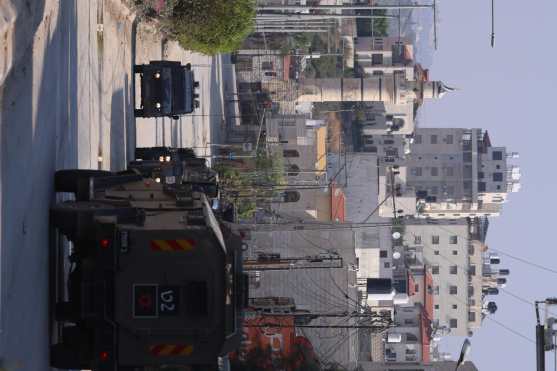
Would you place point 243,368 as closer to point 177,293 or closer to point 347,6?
point 347,6

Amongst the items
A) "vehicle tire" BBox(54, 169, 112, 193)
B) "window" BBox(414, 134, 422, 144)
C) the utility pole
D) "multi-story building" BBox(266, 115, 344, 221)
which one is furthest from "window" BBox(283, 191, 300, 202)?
"window" BBox(414, 134, 422, 144)

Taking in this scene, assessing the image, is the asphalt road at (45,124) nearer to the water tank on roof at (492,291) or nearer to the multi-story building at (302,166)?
the multi-story building at (302,166)

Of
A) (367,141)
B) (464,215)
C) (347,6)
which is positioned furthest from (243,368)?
(464,215)

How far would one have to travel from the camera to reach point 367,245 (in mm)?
60719

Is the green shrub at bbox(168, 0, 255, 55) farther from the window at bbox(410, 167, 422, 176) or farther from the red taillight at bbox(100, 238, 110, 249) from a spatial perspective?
the window at bbox(410, 167, 422, 176)

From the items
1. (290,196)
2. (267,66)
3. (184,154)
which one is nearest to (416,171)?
(267,66)

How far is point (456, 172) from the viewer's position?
94.6 m

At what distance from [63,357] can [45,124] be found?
3959 mm

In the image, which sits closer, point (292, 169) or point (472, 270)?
point (292, 169)

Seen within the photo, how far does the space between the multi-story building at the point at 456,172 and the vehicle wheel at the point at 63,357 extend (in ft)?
267

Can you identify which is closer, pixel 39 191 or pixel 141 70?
pixel 39 191

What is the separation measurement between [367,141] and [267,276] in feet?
182

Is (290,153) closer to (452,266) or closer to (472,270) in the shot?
(452,266)

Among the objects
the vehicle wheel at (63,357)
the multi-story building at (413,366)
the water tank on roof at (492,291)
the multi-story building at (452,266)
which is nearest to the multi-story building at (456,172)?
the multi-story building at (452,266)
